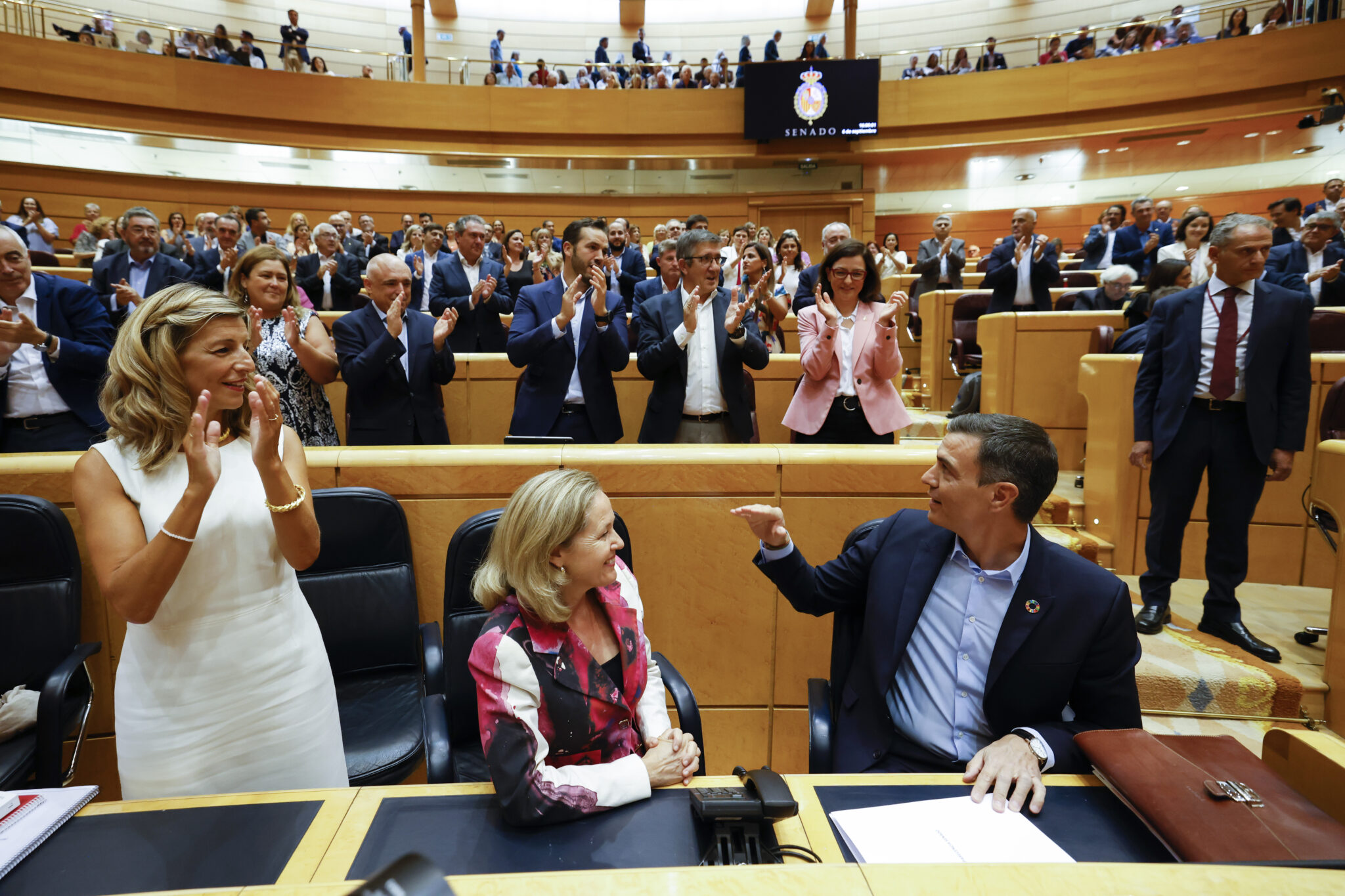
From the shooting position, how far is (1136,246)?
786cm

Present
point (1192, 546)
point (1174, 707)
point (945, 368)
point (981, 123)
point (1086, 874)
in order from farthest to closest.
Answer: point (981, 123), point (945, 368), point (1192, 546), point (1174, 707), point (1086, 874)

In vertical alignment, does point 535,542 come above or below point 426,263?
below

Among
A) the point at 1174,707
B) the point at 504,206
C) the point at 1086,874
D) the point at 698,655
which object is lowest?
the point at 1174,707

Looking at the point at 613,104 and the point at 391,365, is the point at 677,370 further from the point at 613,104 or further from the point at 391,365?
the point at 613,104

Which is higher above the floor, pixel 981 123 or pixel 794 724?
pixel 981 123

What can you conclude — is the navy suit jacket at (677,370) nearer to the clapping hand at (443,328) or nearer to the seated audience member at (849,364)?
the seated audience member at (849,364)

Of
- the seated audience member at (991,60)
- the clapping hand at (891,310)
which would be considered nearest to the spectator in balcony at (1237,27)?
the seated audience member at (991,60)

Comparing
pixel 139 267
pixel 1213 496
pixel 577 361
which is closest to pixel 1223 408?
pixel 1213 496

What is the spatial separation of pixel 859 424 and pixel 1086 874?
2.31 m

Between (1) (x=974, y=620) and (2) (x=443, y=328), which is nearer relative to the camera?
(1) (x=974, y=620)

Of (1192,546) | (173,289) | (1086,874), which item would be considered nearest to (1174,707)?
(1192,546)

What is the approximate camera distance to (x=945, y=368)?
6.48 metres

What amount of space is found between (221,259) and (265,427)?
5620mm

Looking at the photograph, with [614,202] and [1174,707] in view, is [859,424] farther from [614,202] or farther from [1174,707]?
[614,202]
